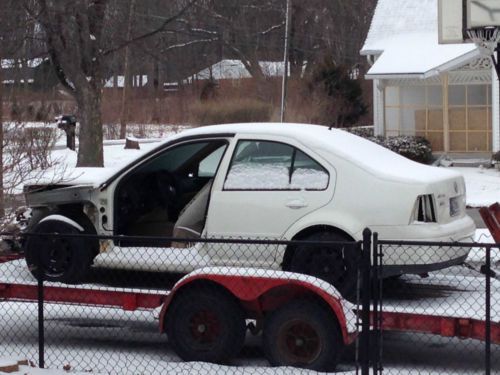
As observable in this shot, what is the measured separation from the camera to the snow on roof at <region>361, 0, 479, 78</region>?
28203 mm

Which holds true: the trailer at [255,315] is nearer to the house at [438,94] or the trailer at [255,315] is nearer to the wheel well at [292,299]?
the wheel well at [292,299]

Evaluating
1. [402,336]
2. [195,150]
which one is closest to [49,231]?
[195,150]

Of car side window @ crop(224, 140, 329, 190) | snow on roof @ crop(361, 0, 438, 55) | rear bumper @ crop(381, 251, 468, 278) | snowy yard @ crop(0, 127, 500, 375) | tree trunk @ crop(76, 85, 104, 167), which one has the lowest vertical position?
snowy yard @ crop(0, 127, 500, 375)

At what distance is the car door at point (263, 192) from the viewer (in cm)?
799

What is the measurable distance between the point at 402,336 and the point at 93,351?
8.68 ft

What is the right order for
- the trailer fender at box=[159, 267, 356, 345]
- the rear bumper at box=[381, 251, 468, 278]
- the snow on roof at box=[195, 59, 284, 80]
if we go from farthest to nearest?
the snow on roof at box=[195, 59, 284, 80] < the rear bumper at box=[381, 251, 468, 278] < the trailer fender at box=[159, 267, 356, 345]

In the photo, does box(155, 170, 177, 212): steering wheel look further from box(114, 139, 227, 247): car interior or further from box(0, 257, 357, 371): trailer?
box(0, 257, 357, 371): trailer

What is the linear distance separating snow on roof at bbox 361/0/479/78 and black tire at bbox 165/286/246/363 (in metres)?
21.5

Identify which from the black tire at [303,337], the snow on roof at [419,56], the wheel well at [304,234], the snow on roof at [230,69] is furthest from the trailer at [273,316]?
the snow on roof at [230,69]

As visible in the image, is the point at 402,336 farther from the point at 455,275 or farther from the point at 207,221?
the point at 207,221

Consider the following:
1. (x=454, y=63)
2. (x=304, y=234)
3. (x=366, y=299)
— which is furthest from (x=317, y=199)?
(x=454, y=63)

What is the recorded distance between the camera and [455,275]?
8891mm

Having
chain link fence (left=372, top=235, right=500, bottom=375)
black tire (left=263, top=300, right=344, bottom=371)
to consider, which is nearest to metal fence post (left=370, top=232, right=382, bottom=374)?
chain link fence (left=372, top=235, right=500, bottom=375)

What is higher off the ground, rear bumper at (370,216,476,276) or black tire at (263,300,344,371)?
rear bumper at (370,216,476,276)
